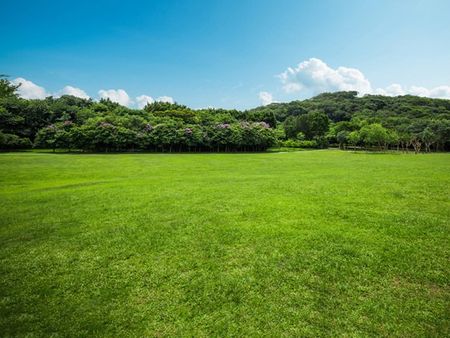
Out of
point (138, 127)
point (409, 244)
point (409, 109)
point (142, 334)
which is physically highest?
point (409, 109)

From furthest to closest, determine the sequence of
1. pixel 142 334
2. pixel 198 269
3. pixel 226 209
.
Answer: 1. pixel 226 209
2. pixel 198 269
3. pixel 142 334

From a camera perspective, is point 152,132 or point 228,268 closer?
point 228,268

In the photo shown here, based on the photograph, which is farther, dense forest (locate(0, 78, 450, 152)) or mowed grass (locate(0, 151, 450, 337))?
dense forest (locate(0, 78, 450, 152))

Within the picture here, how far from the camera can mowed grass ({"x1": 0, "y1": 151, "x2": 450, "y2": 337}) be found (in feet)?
18.3

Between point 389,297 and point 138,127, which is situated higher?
point 138,127

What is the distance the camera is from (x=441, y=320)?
5508 millimetres

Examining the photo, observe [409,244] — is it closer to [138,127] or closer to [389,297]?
[389,297]

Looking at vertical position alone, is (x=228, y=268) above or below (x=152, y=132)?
below

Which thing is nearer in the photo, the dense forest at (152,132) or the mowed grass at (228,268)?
the mowed grass at (228,268)

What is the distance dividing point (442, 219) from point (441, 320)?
24.9 ft

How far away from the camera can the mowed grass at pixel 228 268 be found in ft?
18.3

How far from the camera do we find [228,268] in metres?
7.66

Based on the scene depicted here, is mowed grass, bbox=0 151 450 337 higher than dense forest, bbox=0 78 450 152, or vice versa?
dense forest, bbox=0 78 450 152

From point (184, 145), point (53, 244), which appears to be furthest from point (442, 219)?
point (184, 145)
